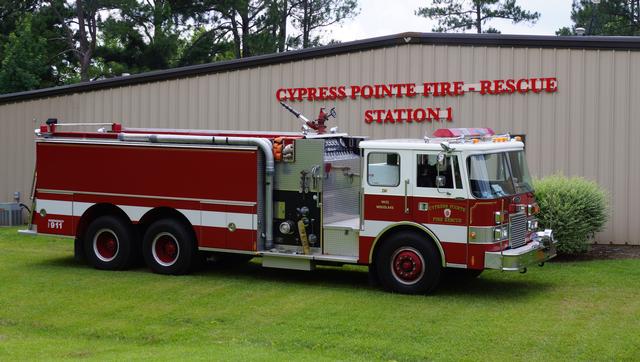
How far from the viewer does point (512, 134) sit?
18406 mm

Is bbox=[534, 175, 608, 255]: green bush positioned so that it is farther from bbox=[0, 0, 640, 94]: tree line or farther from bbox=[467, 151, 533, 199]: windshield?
bbox=[0, 0, 640, 94]: tree line

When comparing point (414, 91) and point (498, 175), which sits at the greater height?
point (414, 91)

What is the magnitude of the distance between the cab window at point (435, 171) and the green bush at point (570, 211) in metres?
3.85

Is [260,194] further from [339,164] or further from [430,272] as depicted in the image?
[430,272]

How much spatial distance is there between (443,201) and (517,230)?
128 centimetres

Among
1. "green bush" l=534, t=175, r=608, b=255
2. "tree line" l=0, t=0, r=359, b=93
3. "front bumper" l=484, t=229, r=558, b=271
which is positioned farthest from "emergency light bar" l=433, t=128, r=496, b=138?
"tree line" l=0, t=0, r=359, b=93

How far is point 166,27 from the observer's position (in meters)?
42.3

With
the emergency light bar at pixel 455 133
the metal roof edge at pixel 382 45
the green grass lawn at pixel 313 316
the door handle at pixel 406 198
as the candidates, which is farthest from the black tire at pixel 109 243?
the metal roof edge at pixel 382 45

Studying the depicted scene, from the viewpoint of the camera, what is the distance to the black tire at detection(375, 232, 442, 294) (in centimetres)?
1269

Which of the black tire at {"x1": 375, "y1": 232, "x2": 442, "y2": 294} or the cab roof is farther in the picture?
the black tire at {"x1": 375, "y1": 232, "x2": 442, "y2": 294}

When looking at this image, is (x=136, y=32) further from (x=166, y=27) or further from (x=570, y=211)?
(x=570, y=211)

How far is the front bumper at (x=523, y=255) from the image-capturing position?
40.2 feet

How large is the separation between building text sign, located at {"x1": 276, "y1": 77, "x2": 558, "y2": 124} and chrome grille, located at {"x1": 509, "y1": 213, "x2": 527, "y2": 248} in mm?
5591

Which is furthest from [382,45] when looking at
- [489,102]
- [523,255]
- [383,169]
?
[523,255]
